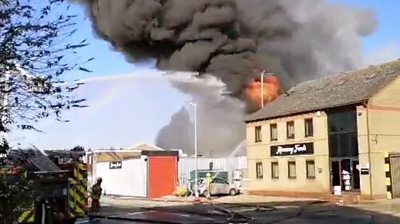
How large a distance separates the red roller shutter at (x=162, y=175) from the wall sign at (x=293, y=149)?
409 inches

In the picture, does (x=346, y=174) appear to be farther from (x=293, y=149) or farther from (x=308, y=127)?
(x=293, y=149)

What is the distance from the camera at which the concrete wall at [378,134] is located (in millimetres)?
31953

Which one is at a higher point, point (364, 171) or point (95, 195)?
point (364, 171)

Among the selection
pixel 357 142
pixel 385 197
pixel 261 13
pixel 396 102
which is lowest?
pixel 385 197

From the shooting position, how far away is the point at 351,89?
35.6 meters

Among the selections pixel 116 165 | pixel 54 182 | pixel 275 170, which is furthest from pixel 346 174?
pixel 54 182

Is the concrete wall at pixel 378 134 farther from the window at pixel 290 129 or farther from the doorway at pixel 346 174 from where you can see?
the window at pixel 290 129

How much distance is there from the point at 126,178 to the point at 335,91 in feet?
64.4

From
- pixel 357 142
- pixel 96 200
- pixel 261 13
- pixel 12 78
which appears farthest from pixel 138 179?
pixel 12 78

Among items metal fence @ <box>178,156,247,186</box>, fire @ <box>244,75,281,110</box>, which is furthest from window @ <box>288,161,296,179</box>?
fire @ <box>244,75,281,110</box>

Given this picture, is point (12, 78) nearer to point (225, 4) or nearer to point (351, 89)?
point (351, 89)

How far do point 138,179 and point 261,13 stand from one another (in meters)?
16.7

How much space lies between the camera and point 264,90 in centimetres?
5041

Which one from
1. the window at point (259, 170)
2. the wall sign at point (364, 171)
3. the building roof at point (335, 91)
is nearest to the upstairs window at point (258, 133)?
the building roof at point (335, 91)
